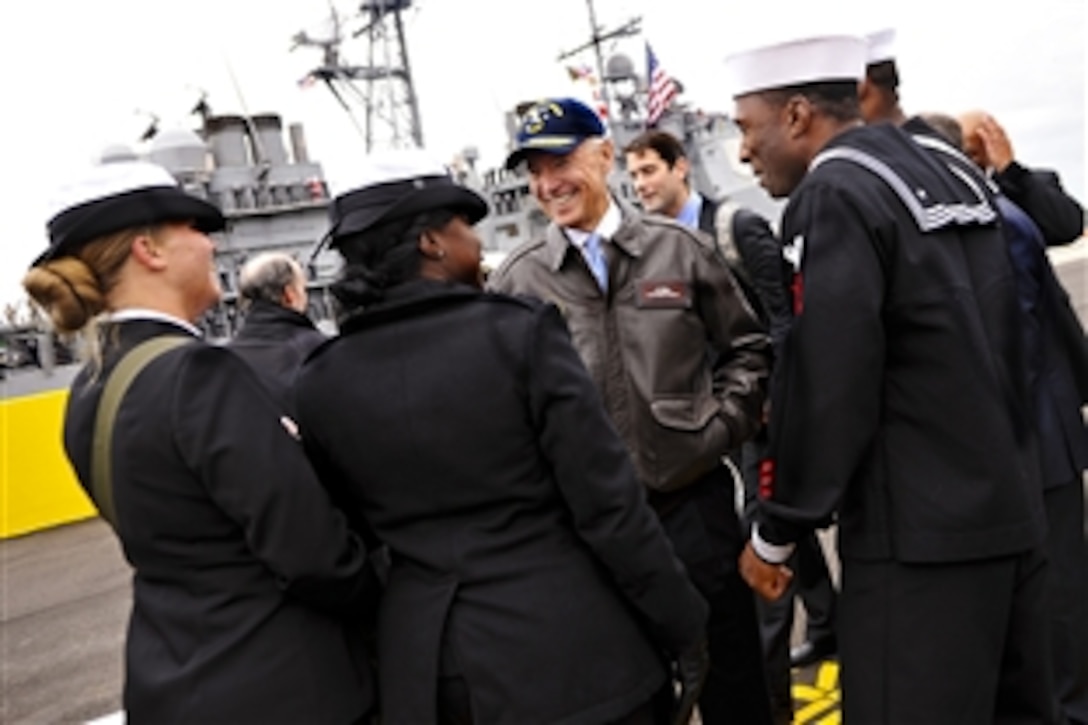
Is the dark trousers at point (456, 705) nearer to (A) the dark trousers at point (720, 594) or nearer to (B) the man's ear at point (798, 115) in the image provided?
(A) the dark trousers at point (720, 594)

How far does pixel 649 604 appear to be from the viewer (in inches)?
78.6

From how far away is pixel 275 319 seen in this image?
3959 mm

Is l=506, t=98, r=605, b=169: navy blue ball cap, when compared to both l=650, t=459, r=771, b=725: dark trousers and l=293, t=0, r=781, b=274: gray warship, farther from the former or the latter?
l=293, t=0, r=781, b=274: gray warship

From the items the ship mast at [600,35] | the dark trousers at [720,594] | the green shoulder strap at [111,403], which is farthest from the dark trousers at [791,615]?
the ship mast at [600,35]

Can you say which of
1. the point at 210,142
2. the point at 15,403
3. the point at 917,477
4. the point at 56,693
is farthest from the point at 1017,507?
the point at 210,142

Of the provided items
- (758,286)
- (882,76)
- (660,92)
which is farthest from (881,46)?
(660,92)

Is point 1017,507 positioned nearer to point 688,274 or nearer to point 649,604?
point 649,604

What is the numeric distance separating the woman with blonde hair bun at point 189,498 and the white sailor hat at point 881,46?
2266 millimetres

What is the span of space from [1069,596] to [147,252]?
2812 mm

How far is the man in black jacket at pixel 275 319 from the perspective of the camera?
3707 millimetres

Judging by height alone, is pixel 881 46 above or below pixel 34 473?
above

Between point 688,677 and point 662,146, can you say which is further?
point 662,146

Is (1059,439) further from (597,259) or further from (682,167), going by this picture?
(682,167)

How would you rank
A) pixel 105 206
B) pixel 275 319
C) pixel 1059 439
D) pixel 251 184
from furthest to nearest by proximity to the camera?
pixel 251 184, pixel 275 319, pixel 1059 439, pixel 105 206
